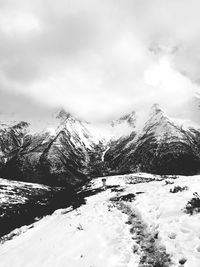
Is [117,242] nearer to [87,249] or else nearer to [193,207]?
[87,249]

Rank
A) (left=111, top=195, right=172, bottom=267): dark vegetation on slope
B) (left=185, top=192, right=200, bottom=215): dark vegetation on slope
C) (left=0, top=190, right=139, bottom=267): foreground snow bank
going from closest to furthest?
(left=111, top=195, right=172, bottom=267): dark vegetation on slope, (left=0, top=190, right=139, bottom=267): foreground snow bank, (left=185, top=192, right=200, bottom=215): dark vegetation on slope

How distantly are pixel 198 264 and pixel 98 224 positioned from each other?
10.3 m

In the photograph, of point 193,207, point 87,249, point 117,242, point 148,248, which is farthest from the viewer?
point 193,207

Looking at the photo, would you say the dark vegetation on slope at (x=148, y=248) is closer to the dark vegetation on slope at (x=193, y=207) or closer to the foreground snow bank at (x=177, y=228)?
the foreground snow bank at (x=177, y=228)

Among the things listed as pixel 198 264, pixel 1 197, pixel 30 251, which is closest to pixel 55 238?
pixel 30 251

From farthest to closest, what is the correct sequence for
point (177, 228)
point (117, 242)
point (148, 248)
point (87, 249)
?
point (117, 242), point (87, 249), point (177, 228), point (148, 248)

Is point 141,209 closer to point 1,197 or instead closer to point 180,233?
point 180,233

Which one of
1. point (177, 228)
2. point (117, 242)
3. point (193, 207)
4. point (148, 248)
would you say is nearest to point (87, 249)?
point (117, 242)

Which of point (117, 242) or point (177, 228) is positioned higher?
point (177, 228)

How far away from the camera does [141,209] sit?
70.7ft

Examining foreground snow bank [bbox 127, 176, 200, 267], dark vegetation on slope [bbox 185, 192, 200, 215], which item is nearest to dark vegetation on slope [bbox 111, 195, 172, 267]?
foreground snow bank [bbox 127, 176, 200, 267]

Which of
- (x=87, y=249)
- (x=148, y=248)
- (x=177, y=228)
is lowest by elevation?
(x=87, y=249)

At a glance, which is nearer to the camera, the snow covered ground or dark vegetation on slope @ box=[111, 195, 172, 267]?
dark vegetation on slope @ box=[111, 195, 172, 267]

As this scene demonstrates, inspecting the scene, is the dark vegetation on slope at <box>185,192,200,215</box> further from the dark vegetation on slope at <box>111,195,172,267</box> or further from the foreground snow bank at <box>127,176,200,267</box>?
the dark vegetation on slope at <box>111,195,172,267</box>
